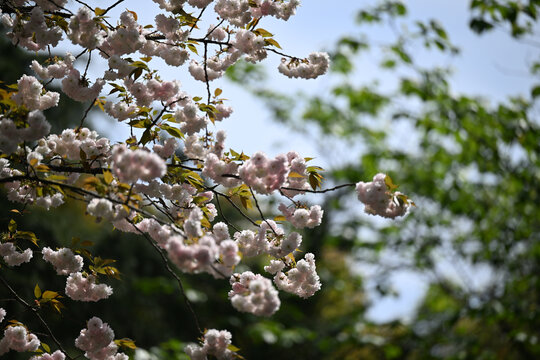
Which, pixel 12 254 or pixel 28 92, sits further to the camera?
pixel 12 254

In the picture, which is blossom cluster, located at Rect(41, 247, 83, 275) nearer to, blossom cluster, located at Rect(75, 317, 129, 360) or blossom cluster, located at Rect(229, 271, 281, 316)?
blossom cluster, located at Rect(75, 317, 129, 360)

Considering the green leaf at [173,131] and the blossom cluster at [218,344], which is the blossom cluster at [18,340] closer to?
the blossom cluster at [218,344]

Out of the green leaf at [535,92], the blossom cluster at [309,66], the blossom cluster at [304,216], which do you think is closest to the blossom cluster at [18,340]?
the blossom cluster at [304,216]

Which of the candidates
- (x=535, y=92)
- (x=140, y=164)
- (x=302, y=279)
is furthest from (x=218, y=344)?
(x=535, y=92)

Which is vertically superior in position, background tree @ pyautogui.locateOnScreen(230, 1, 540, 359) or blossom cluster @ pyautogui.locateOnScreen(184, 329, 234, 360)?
background tree @ pyautogui.locateOnScreen(230, 1, 540, 359)

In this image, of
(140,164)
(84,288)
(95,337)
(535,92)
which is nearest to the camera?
(140,164)

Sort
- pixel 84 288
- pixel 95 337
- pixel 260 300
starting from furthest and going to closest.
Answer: pixel 84 288 < pixel 95 337 < pixel 260 300

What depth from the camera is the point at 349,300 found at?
10.5 m

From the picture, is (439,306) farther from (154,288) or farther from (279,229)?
(279,229)

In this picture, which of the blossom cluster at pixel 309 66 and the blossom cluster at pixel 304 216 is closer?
the blossom cluster at pixel 304 216

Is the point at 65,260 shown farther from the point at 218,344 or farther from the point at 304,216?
the point at 304,216

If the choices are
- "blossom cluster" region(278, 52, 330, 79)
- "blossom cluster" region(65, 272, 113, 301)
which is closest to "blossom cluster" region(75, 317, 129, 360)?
"blossom cluster" region(65, 272, 113, 301)

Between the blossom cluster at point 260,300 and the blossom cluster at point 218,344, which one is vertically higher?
the blossom cluster at point 260,300

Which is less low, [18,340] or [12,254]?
[12,254]
